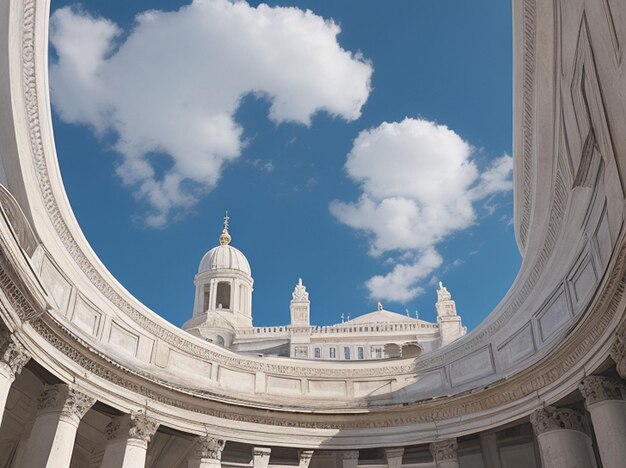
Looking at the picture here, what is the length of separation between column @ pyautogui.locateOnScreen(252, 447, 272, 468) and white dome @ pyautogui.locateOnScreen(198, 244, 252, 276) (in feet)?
107

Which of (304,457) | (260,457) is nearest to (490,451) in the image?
(304,457)

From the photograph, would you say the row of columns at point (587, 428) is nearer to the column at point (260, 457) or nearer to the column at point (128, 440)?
the column at point (260, 457)

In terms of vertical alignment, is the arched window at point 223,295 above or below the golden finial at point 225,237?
below

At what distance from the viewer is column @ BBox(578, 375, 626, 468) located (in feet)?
52.9

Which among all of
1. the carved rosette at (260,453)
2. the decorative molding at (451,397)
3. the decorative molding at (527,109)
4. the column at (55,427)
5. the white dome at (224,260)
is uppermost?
the white dome at (224,260)

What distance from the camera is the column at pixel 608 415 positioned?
52.9ft

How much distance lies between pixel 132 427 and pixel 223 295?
35068mm

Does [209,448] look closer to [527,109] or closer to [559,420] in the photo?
[559,420]

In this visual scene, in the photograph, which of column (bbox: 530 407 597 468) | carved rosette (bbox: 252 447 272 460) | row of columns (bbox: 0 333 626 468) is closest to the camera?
row of columns (bbox: 0 333 626 468)

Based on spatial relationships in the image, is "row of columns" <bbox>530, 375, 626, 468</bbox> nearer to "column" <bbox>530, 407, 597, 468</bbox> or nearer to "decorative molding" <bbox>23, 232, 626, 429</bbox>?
"column" <bbox>530, 407, 597, 468</bbox>

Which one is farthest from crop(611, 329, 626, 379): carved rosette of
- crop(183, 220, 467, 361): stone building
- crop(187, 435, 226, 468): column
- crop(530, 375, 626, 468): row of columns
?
crop(183, 220, 467, 361): stone building

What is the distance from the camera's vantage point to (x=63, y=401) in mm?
17609

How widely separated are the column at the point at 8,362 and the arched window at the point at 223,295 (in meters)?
37.9

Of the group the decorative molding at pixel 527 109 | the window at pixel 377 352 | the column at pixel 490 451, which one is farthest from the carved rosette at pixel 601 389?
the window at pixel 377 352
